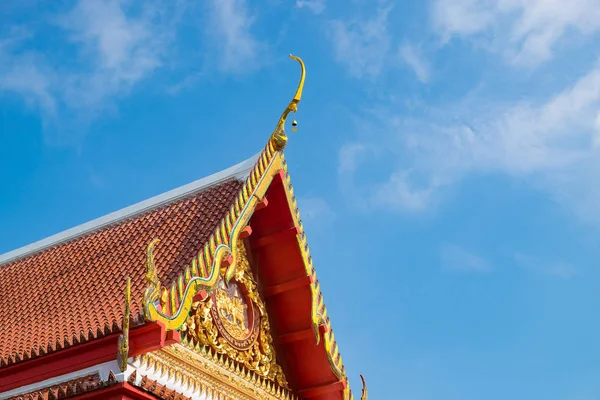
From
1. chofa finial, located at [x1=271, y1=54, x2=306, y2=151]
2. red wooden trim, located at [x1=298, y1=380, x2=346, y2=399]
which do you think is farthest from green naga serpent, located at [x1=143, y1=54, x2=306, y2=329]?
red wooden trim, located at [x1=298, y1=380, x2=346, y2=399]

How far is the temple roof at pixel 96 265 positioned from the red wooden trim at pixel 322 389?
2.67m

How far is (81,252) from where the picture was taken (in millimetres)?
11633

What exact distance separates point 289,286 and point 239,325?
1.10 metres

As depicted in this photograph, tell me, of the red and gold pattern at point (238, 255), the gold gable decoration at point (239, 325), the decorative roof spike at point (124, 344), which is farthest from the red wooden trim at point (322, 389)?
the decorative roof spike at point (124, 344)

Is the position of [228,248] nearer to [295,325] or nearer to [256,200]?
[256,200]

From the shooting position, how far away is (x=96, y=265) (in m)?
10.8

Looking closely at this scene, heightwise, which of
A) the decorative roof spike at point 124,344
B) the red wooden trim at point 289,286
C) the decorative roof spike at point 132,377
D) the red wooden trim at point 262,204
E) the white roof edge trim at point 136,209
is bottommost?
the decorative roof spike at point 132,377

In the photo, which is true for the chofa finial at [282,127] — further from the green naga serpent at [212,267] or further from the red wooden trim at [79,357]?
the red wooden trim at [79,357]

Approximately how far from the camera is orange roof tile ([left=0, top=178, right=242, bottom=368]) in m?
9.02

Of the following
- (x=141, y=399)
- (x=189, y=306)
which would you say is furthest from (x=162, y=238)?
(x=141, y=399)

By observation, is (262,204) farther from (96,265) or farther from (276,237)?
(96,265)

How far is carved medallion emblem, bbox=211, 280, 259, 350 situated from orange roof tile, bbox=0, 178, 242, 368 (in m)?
0.78

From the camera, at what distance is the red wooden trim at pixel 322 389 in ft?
37.9

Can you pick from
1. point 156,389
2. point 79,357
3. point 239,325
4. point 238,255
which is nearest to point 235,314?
point 239,325
